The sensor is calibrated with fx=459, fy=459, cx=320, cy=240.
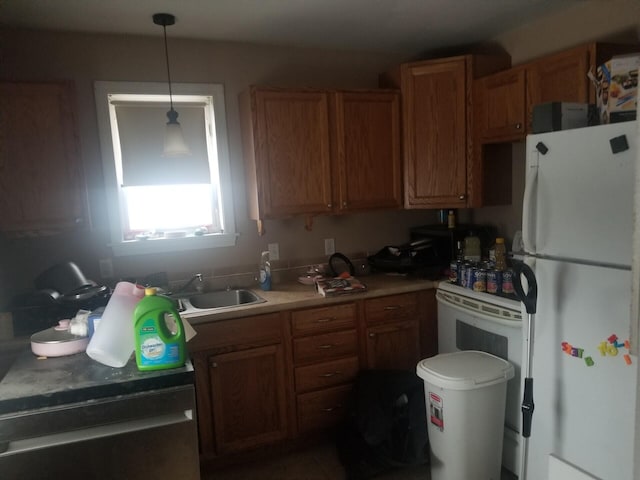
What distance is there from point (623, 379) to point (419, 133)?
184 cm

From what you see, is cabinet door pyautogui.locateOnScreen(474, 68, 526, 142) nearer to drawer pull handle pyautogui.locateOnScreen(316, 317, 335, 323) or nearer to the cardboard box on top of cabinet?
the cardboard box on top of cabinet

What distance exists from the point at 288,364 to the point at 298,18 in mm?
1928

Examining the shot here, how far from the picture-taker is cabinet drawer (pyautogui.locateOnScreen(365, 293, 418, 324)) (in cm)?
277

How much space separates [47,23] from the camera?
2418 millimetres

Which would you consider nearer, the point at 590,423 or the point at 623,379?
the point at 623,379

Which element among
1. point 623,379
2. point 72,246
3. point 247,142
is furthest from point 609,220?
point 72,246

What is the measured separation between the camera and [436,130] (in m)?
2.93

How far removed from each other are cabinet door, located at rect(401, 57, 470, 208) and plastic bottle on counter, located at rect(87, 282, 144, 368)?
1.98 metres

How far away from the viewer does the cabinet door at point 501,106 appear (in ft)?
8.44

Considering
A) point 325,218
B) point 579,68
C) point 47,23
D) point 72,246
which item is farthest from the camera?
point 325,218

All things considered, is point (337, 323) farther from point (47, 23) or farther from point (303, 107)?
point (47, 23)

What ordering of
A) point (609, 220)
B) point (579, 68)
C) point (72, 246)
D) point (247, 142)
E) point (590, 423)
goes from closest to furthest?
1. point (609, 220)
2. point (590, 423)
3. point (579, 68)
4. point (72, 246)
5. point (247, 142)

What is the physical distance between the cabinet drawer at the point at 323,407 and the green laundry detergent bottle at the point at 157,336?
124 centimetres

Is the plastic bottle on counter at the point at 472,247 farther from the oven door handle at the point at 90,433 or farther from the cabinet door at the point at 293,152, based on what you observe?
the oven door handle at the point at 90,433
